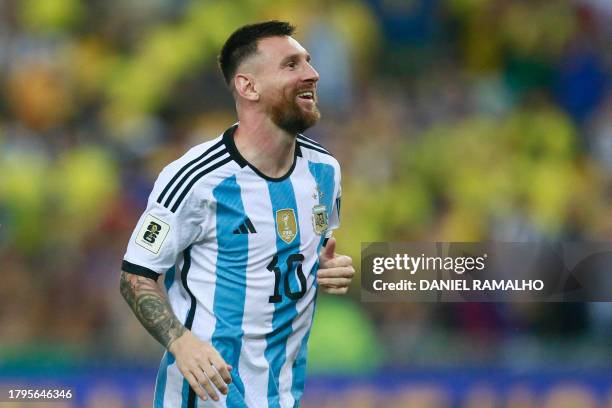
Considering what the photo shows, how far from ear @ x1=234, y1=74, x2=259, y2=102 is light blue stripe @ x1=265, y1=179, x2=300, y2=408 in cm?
30

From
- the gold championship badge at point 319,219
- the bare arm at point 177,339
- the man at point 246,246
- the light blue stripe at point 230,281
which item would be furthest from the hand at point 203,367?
the gold championship badge at point 319,219

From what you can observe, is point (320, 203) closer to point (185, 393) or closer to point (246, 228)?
point (246, 228)

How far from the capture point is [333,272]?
3301mm

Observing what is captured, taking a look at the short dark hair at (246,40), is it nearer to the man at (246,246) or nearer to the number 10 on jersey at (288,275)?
the man at (246,246)

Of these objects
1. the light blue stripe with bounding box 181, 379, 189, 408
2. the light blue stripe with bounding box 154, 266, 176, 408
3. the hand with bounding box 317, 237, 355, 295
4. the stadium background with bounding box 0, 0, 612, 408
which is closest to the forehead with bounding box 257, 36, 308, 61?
the hand with bounding box 317, 237, 355, 295

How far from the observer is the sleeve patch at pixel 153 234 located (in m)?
3.11

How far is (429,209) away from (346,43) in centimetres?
135

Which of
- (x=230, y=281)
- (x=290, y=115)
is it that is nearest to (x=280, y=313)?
(x=230, y=281)

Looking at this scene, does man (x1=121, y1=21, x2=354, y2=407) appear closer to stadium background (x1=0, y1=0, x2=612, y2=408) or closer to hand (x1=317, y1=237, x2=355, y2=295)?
hand (x1=317, y1=237, x2=355, y2=295)

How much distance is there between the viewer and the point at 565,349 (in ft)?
19.1

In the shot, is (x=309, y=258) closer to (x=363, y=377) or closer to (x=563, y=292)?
(x=363, y=377)

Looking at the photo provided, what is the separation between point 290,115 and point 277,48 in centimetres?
24

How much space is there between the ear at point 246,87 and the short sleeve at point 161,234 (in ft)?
1.26

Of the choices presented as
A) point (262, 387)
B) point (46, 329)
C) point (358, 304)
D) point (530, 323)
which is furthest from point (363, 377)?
point (262, 387)
